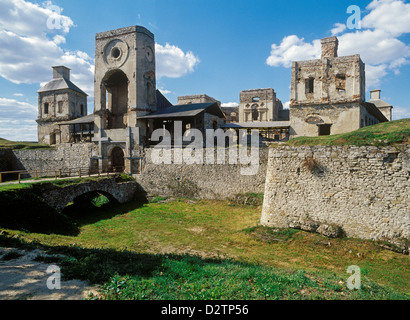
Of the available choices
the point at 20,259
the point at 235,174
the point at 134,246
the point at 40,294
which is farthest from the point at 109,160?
the point at 40,294

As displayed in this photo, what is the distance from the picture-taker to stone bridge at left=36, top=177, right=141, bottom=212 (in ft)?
43.6

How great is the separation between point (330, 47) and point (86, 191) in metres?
22.8

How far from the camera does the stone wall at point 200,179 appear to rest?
16312 mm

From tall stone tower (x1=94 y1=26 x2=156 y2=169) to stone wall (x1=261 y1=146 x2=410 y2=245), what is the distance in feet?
48.7

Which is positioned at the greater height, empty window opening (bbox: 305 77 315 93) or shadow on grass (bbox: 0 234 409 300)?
empty window opening (bbox: 305 77 315 93)

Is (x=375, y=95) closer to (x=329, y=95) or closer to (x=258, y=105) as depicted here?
(x=258, y=105)

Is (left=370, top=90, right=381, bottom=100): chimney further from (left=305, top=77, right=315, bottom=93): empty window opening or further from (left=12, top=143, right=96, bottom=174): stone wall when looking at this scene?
(left=12, top=143, right=96, bottom=174): stone wall

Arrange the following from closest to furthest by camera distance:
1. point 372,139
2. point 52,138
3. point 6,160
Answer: point 372,139 < point 6,160 < point 52,138

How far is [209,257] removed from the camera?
846cm

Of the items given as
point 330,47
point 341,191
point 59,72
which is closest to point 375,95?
point 330,47

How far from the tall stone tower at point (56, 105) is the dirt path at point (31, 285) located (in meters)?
33.4

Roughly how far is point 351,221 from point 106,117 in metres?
23.3

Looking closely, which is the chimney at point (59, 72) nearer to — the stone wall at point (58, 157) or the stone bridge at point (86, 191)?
the stone wall at point (58, 157)

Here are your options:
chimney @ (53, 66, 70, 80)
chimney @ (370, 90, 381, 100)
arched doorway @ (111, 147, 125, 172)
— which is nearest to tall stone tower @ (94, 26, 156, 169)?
arched doorway @ (111, 147, 125, 172)
